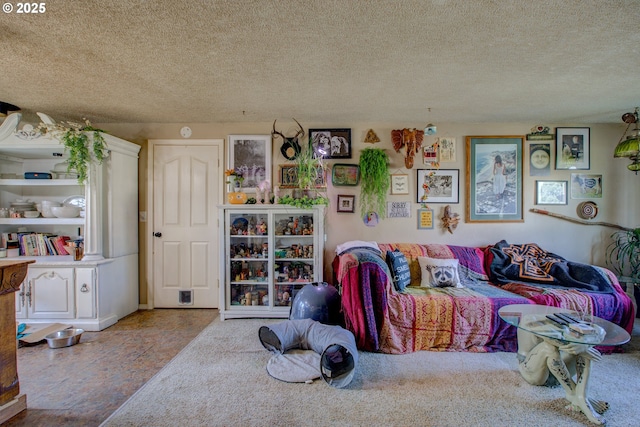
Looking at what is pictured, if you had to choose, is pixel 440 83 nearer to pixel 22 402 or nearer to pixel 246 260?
pixel 246 260

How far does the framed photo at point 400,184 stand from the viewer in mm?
3625

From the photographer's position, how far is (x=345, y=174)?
11.8 ft

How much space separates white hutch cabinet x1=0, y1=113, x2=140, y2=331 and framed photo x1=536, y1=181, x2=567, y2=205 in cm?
491

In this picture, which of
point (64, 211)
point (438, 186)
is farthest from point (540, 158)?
point (64, 211)

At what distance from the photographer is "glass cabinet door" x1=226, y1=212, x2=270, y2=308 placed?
332 cm

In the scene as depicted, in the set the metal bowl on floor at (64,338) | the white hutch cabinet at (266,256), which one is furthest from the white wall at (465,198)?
the metal bowl on floor at (64,338)

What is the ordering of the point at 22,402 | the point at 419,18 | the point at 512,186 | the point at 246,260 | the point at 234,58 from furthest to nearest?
1. the point at 512,186
2. the point at 246,260
3. the point at 234,58
4. the point at 22,402
5. the point at 419,18

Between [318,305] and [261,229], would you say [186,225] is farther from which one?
[318,305]

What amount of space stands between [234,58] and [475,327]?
9.44 ft

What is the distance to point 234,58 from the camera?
6.84ft

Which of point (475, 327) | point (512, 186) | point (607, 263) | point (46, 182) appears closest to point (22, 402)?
point (46, 182)

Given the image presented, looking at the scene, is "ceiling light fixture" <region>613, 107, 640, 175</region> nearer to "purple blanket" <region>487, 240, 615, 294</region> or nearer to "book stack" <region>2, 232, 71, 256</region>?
"purple blanket" <region>487, 240, 615, 294</region>

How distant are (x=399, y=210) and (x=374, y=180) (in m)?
0.49

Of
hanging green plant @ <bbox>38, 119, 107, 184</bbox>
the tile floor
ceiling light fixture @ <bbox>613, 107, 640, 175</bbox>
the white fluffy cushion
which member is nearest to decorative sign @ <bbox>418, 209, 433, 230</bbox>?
the white fluffy cushion
